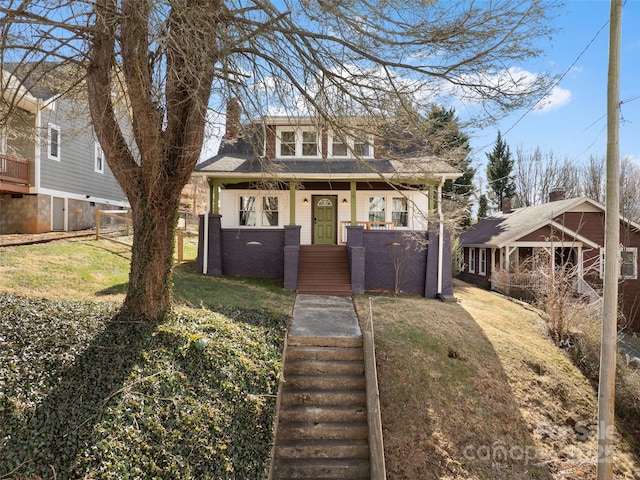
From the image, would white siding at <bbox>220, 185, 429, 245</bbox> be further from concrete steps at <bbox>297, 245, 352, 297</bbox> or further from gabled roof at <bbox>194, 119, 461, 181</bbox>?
concrete steps at <bbox>297, 245, 352, 297</bbox>

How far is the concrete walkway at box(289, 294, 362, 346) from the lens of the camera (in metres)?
6.29

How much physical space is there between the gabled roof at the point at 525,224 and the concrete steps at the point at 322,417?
12676 mm

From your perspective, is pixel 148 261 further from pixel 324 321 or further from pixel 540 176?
pixel 540 176

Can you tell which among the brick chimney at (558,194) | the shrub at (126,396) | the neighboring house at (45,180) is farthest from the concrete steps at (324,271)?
the brick chimney at (558,194)

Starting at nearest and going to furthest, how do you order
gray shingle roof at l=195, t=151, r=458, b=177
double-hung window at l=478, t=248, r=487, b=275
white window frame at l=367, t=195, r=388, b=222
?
gray shingle roof at l=195, t=151, r=458, b=177 → white window frame at l=367, t=195, r=388, b=222 → double-hung window at l=478, t=248, r=487, b=275

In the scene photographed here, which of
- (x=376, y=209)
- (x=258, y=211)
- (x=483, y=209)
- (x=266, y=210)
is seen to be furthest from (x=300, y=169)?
(x=483, y=209)

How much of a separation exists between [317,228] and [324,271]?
9.29 feet

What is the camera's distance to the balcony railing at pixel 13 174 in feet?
39.3

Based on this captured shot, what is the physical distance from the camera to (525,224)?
17172 mm

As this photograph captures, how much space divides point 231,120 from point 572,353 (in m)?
9.38

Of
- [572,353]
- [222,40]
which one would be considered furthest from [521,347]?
[222,40]

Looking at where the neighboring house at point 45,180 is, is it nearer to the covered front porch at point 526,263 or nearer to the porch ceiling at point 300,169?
the porch ceiling at point 300,169

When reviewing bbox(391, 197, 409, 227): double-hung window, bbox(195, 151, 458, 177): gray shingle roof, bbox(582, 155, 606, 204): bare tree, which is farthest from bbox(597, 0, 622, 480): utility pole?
bbox(582, 155, 606, 204): bare tree

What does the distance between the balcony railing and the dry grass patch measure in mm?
14109
